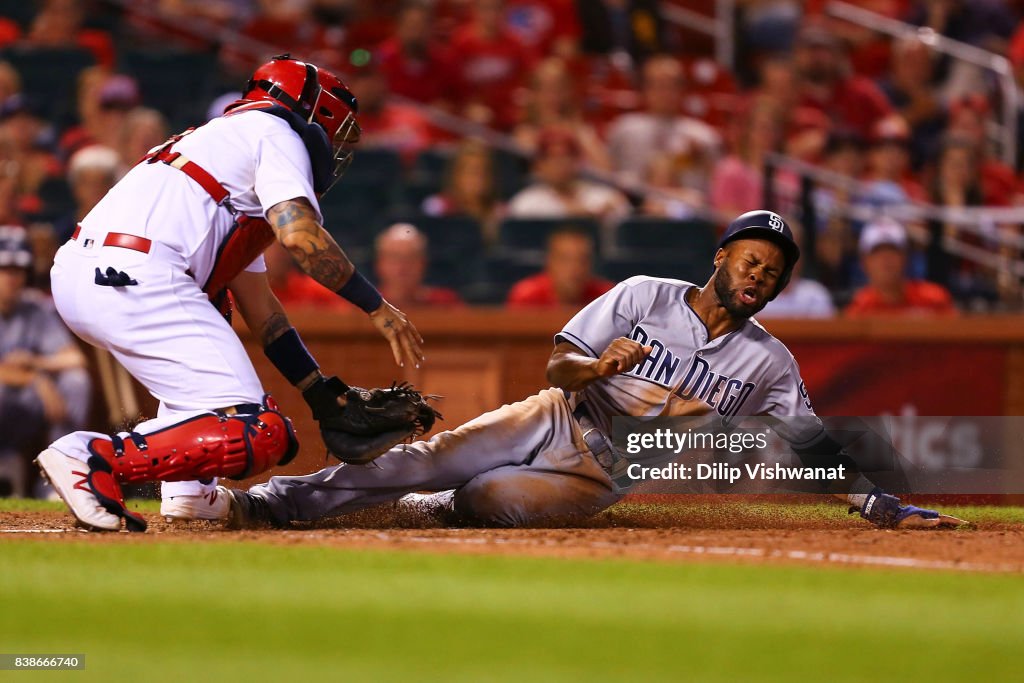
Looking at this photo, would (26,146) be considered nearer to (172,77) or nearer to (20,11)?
(172,77)

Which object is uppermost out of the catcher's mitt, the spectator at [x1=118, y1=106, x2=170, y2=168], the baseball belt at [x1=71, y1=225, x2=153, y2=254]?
the spectator at [x1=118, y1=106, x2=170, y2=168]

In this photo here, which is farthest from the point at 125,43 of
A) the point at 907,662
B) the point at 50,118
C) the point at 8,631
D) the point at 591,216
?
the point at 907,662

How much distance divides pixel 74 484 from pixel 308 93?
1.68 m

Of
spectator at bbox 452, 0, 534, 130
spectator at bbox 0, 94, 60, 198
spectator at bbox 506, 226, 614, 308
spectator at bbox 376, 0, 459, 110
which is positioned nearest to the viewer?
spectator at bbox 506, 226, 614, 308

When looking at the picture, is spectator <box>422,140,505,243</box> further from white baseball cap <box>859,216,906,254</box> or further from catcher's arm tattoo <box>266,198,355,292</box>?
catcher's arm tattoo <box>266,198,355,292</box>

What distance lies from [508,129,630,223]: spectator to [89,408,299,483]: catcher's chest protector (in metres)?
6.07

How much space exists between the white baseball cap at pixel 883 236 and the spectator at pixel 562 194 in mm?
1844

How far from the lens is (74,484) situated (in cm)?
510

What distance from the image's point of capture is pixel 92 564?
14.9 ft

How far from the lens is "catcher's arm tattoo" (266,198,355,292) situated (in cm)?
500

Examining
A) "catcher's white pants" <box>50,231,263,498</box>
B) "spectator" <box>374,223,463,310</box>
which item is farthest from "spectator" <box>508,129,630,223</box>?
"catcher's white pants" <box>50,231,263,498</box>

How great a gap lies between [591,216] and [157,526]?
590cm

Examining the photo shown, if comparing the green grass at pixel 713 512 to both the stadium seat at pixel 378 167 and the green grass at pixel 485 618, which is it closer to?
the green grass at pixel 485 618

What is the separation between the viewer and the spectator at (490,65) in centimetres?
1284
